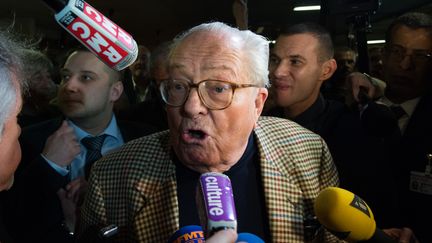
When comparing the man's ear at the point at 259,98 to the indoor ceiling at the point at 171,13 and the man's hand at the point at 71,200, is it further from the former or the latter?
the indoor ceiling at the point at 171,13

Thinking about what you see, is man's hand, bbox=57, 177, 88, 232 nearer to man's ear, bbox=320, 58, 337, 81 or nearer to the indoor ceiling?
man's ear, bbox=320, 58, 337, 81

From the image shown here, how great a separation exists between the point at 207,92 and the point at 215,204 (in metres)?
0.50

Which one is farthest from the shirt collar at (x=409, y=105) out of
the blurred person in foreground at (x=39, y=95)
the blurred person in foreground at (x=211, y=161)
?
the blurred person in foreground at (x=39, y=95)

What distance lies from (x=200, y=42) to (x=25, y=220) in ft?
3.03

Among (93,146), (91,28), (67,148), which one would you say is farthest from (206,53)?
(93,146)

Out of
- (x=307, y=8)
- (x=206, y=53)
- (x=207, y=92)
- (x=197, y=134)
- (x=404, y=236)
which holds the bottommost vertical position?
(x=404, y=236)

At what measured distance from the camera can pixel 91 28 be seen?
3.21ft

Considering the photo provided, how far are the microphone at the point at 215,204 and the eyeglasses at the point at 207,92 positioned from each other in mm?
384

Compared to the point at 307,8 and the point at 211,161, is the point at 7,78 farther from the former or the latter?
the point at 307,8

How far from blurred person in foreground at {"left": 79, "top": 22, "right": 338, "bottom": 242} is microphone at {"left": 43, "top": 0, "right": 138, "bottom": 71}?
320 millimetres

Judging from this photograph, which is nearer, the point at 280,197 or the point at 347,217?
the point at 347,217

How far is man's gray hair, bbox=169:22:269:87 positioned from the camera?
1.36 meters

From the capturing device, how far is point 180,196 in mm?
1424

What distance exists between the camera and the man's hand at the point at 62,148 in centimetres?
170
